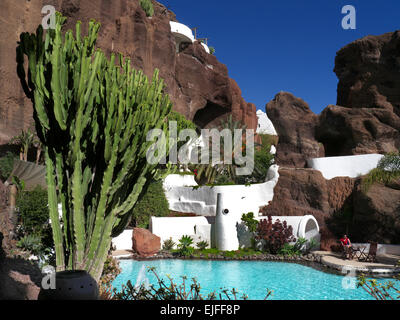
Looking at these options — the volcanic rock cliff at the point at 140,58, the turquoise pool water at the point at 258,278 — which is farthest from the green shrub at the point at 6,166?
the turquoise pool water at the point at 258,278

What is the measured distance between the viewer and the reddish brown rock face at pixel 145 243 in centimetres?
1730

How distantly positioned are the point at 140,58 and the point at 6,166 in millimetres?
15542

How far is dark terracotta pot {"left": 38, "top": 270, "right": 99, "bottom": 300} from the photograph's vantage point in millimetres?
4637

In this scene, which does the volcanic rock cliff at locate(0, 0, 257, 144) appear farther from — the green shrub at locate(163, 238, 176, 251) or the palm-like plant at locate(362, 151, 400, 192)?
the palm-like plant at locate(362, 151, 400, 192)

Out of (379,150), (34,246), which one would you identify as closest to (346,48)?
(379,150)

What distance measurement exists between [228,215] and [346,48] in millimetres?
17449

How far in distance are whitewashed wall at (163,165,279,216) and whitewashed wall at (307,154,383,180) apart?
10.1 feet

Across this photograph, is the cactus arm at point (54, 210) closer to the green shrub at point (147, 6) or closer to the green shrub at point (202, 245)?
the green shrub at point (202, 245)

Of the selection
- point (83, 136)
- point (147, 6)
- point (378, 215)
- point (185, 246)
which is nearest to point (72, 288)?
point (83, 136)

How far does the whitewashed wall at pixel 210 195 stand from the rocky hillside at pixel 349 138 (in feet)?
1.96

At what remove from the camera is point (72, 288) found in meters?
4.64

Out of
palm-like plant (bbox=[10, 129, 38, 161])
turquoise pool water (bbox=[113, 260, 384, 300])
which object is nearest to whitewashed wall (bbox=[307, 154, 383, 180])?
turquoise pool water (bbox=[113, 260, 384, 300])

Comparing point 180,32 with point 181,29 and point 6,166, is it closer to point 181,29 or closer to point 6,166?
point 181,29

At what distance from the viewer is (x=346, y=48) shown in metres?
26.5
